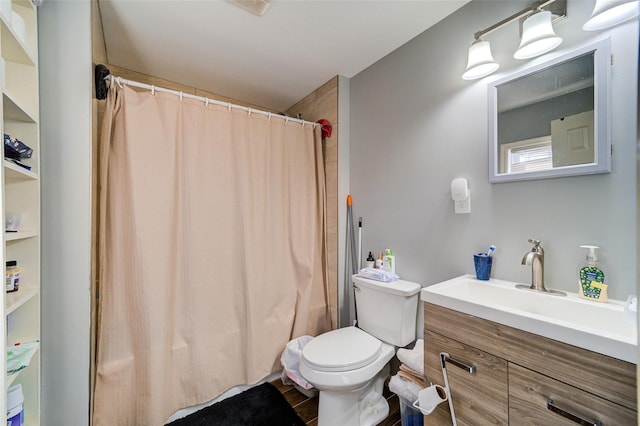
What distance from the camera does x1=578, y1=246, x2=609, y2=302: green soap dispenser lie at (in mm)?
892

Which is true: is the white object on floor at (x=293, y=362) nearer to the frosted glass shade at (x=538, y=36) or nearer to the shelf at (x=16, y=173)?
the shelf at (x=16, y=173)

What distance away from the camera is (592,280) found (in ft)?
3.00

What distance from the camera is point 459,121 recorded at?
4.42ft

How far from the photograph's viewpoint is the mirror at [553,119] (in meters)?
0.92

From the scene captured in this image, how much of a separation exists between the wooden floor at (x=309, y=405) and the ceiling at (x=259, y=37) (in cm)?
228

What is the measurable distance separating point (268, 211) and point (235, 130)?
61 centimetres

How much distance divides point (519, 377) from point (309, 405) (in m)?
1.28

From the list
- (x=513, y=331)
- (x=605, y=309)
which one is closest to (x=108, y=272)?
(x=513, y=331)

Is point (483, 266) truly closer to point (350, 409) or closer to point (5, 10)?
point (350, 409)

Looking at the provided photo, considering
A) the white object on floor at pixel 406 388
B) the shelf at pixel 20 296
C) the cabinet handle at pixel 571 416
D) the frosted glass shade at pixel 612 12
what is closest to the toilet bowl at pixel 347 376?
the white object on floor at pixel 406 388

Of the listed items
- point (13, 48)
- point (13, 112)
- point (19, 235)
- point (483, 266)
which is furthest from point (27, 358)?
point (483, 266)

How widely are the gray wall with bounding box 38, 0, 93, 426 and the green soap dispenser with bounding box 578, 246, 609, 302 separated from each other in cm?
197

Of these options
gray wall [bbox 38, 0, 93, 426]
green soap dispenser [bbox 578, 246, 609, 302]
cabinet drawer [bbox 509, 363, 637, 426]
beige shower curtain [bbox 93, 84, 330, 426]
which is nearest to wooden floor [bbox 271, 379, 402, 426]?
beige shower curtain [bbox 93, 84, 330, 426]

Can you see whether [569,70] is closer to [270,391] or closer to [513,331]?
[513,331]
